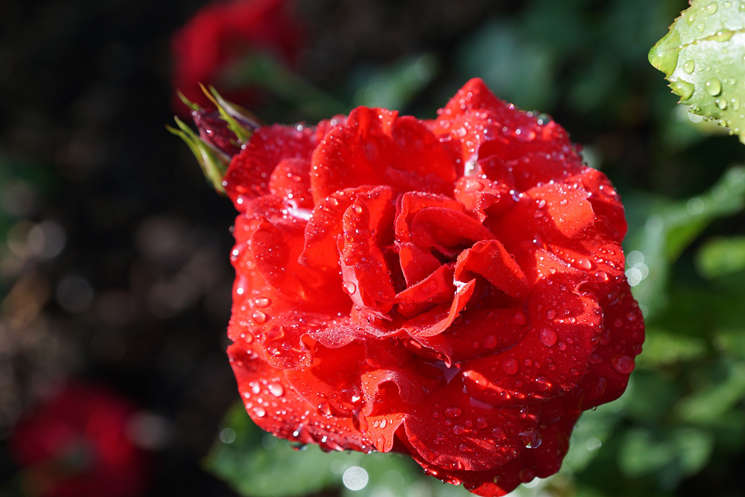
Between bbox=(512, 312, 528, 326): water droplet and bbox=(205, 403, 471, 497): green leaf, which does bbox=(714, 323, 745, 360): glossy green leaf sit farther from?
bbox=(512, 312, 528, 326): water droplet

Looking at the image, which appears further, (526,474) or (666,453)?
(666,453)

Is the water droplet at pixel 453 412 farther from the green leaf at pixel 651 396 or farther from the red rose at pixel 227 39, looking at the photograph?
the red rose at pixel 227 39

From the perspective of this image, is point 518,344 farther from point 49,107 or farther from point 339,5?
point 49,107

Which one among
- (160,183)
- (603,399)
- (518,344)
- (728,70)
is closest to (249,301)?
(518,344)

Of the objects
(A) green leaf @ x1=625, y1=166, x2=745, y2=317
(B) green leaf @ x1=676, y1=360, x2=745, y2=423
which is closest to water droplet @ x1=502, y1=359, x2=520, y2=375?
(A) green leaf @ x1=625, y1=166, x2=745, y2=317

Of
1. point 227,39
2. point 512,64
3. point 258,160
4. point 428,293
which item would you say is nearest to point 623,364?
point 428,293

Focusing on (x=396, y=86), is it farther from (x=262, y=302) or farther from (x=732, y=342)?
(x=262, y=302)
